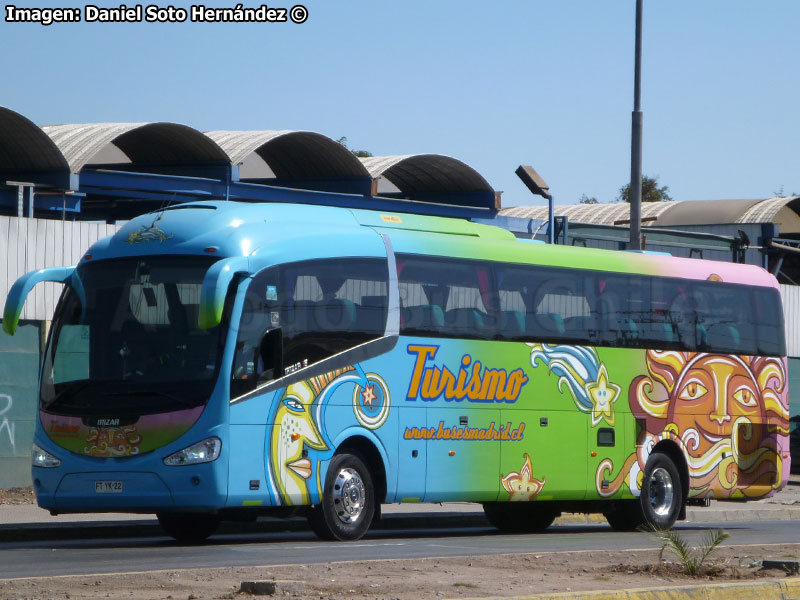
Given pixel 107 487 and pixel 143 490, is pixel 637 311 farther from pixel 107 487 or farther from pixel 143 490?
pixel 107 487

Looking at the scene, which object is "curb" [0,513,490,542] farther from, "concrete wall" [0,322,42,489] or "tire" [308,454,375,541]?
"concrete wall" [0,322,42,489]

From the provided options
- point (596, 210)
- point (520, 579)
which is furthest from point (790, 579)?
point (596, 210)

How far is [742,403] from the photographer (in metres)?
21.0

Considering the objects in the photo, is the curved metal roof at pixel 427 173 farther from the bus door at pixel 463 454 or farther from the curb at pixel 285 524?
the bus door at pixel 463 454

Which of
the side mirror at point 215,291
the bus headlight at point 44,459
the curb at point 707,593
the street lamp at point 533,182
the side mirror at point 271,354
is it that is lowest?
the curb at point 707,593

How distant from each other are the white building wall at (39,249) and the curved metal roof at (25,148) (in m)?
2.58

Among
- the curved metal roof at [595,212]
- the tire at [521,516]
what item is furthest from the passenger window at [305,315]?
the curved metal roof at [595,212]

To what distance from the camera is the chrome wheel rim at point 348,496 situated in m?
15.7

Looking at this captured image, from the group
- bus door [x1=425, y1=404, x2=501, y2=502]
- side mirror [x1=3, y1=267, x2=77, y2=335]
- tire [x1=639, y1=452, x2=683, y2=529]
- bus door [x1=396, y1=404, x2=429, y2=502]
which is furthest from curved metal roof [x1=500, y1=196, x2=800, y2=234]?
side mirror [x1=3, y1=267, x2=77, y2=335]

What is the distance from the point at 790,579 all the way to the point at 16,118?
55.7 feet

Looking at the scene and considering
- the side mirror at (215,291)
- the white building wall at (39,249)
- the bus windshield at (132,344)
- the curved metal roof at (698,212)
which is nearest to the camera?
the side mirror at (215,291)

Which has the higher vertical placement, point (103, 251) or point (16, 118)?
point (16, 118)

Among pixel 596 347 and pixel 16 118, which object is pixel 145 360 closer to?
pixel 596 347

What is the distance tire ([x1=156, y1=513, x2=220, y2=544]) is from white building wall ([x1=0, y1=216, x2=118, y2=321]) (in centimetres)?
677
